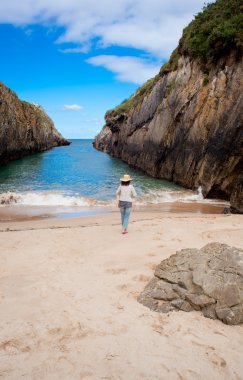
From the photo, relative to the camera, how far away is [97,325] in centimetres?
453

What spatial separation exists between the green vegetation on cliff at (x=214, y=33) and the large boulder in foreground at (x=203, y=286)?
15.7 metres

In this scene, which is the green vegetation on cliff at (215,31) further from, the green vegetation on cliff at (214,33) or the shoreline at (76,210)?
the shoreline at (76,210)

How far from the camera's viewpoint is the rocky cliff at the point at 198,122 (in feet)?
55.7

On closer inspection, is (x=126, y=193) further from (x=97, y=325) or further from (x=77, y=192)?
(x=77, y=192)

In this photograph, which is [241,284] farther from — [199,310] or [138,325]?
[138,325]

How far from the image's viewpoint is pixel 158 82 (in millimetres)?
31906

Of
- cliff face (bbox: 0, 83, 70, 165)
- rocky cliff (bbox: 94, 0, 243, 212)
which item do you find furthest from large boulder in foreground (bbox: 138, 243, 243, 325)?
cliff face (bbox: 0, 83, 70, 165)

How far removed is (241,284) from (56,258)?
4032 mm

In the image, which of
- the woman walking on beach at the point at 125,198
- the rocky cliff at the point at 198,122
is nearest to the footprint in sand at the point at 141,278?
the woman walking on beach at the point at 125,198

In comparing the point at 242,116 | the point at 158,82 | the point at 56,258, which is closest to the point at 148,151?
the point at 158,82

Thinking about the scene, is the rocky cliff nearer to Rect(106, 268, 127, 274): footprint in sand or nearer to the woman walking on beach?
the woman walking on beach

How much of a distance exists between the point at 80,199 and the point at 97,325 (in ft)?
44.5

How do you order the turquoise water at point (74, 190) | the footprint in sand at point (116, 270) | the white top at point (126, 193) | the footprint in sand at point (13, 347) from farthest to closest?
the turquoise water at point (74, 190)
the white top at point (126, 193)
the footprint in sand at point (116, 270)
the footprint in sand at point (13, 347)

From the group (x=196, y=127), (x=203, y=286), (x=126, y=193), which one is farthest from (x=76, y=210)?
(x=203, y=286)
